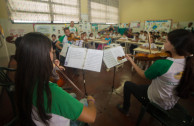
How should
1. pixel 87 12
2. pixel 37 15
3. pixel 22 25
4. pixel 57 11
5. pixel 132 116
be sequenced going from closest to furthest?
1. pixel 132 116
2. pixel 22 25
3. pixel 37 15
4. pixel 57 11
5. pixel 87 12

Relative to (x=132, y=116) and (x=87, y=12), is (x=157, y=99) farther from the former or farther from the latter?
(x=87, y=12)

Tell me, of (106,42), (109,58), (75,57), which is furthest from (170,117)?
(106,42)

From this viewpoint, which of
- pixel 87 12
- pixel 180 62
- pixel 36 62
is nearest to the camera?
pixel 36 62

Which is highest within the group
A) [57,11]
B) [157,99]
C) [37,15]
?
[57,11]

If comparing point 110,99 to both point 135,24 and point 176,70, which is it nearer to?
point 176,70

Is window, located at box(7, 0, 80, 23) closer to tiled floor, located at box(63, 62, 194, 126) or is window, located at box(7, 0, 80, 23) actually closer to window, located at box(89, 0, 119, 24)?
window, located at box(89, 0, 119, 24)

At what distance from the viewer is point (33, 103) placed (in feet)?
2.10

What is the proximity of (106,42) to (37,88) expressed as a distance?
4980mm

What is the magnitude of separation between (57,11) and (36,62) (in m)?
6.35

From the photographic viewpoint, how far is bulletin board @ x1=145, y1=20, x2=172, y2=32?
296 inches

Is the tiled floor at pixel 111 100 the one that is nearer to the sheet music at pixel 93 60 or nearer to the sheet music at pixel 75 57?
the sheet music at pixel 93 60

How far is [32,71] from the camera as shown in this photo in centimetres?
60

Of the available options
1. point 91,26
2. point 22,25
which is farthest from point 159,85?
point 91,26

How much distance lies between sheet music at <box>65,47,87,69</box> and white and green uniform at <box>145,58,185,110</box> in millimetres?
1039
